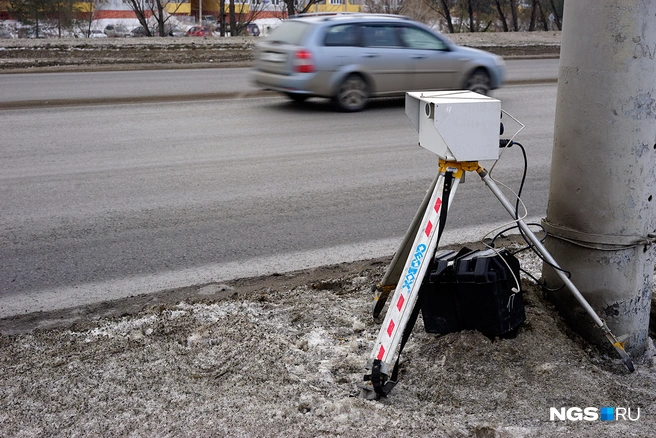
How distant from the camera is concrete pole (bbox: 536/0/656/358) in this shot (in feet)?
11.7

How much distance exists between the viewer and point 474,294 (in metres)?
3.80

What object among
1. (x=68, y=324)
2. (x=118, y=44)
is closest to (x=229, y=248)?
(x=68, y=324)

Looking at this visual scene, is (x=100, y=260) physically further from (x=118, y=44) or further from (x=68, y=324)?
(x=118, y=44)

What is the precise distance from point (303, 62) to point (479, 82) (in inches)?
150

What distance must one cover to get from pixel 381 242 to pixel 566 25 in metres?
2.85

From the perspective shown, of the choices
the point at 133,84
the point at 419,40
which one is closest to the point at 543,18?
the point at 419,40

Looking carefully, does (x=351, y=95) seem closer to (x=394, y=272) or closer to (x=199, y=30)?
(x=394, y=272)

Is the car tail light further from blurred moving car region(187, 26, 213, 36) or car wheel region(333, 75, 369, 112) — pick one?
blurred moving car region(187, 26, 213, 36)

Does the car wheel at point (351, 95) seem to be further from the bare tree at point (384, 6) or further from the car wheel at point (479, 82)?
the bare tree at point (384, 6)

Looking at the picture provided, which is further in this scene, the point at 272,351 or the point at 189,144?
the point at 189,144

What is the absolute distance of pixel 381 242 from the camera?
20.4ft

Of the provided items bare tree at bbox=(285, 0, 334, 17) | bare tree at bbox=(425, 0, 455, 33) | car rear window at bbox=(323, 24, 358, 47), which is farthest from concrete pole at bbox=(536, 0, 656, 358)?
bare tree at bbox=(425, 0, 455, 33)

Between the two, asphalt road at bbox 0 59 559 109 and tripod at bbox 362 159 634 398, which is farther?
asphalt road at bbox 0 59 559 109

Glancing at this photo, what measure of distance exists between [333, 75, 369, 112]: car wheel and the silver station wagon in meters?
0.02
